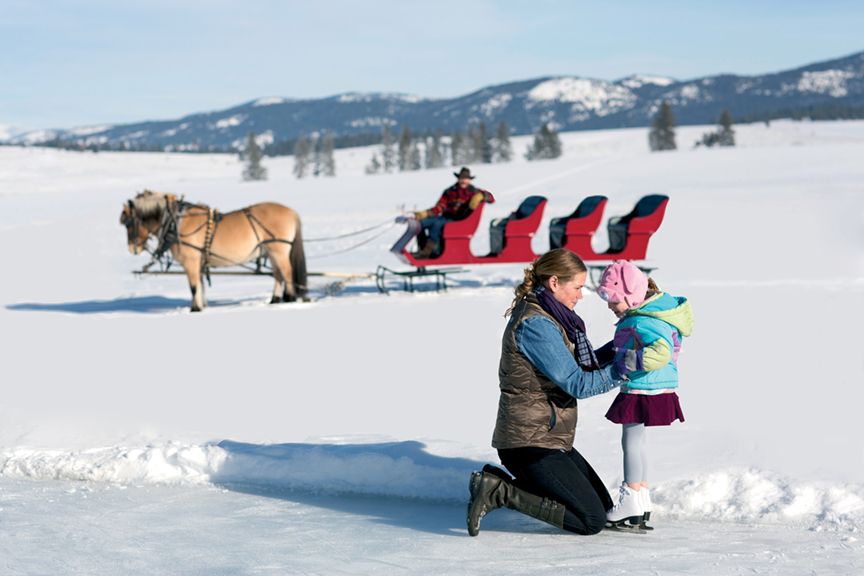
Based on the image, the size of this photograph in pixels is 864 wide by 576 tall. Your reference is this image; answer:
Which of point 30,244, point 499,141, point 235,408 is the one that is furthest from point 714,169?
point 499,141

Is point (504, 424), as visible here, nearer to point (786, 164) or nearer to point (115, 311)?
point (115, 311)

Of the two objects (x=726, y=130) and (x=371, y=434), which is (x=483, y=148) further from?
(x=371, y=434)

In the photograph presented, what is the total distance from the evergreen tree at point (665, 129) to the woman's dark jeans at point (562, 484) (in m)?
74.5

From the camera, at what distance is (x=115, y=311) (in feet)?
34.0

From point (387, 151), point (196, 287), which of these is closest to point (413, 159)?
point (387, 151)

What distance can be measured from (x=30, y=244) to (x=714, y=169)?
974 inches

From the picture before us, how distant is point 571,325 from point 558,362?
19 cm

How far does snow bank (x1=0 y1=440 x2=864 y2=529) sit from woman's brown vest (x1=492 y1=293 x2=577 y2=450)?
0.80 m

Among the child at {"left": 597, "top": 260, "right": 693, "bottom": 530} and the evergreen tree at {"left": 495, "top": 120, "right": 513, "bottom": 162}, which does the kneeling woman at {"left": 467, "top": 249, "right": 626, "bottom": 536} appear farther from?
the evergreen tree at {"left": 495, "top": 120, "right": 513, "bottom": 162}

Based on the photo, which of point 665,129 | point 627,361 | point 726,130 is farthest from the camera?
point 726,130

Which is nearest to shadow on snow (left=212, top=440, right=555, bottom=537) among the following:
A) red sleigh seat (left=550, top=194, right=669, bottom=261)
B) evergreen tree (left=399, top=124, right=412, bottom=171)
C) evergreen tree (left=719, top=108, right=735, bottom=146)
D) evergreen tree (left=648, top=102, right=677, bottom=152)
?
red sleigh seat (left=550, top=194, right=669, bottom=261)

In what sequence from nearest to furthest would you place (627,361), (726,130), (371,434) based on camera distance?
(627,361) < (371,434) < (726,130)

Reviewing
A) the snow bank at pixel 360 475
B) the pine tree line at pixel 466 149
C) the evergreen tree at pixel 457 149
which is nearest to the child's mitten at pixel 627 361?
the snow bank at pixel 360 475

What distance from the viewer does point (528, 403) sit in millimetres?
3367
